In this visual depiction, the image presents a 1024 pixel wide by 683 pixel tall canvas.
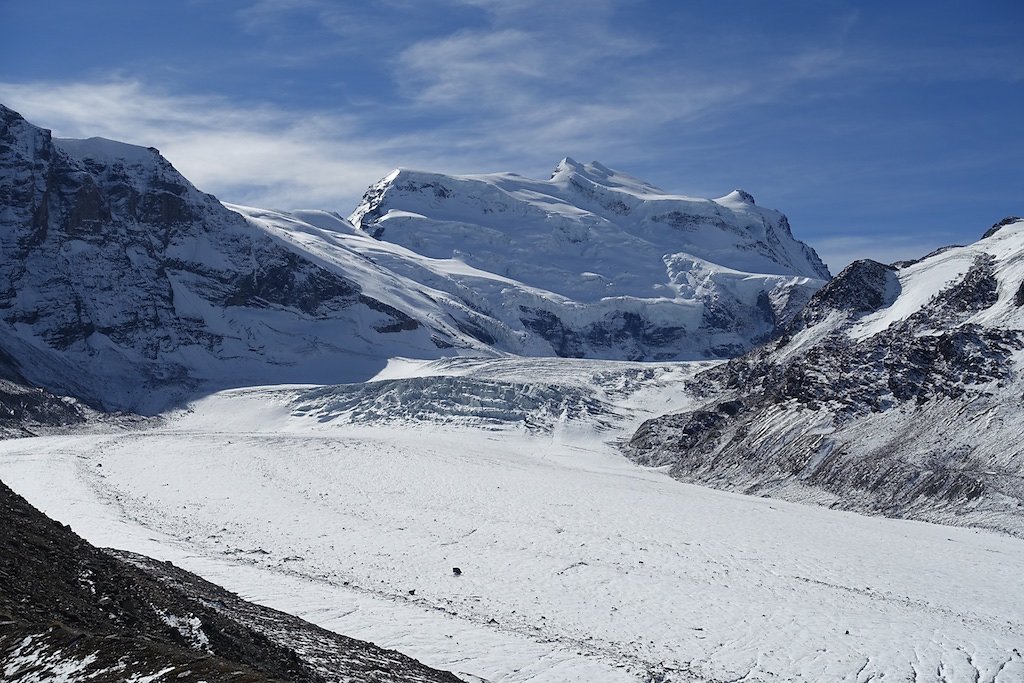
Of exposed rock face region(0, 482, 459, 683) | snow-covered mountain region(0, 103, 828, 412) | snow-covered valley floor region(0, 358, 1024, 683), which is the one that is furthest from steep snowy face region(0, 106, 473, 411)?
exposed rock face region(0, 482, 459, 683)

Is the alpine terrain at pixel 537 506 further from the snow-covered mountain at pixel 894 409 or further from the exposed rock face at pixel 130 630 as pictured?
the snow-covered mountain at pixel 894 409

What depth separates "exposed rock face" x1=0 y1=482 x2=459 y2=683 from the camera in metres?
13.6

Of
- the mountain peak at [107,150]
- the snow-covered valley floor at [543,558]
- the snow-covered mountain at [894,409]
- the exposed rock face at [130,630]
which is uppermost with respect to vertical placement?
the mountain peak at [107,150]

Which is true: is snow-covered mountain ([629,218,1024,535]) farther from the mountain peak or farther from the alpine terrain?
the mountain peak

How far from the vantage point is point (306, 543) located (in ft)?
127

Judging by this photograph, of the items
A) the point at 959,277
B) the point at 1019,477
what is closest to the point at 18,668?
the point at 1019,477

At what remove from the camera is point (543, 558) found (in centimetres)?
3709

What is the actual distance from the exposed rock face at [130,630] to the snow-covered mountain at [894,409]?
35557 mm

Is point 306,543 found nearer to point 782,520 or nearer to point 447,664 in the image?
point 447,664

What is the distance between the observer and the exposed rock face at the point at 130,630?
13625 mm

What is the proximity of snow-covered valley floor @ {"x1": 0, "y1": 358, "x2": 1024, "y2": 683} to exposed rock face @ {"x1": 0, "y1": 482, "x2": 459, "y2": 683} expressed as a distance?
4.17 m

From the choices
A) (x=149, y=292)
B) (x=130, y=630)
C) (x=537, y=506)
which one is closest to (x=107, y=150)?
(x=149, y=292)

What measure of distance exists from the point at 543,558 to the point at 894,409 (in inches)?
1201

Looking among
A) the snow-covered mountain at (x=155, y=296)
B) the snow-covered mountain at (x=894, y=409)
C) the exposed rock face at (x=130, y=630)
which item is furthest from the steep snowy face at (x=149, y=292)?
the exposed rock face at (x=130, y=630)
